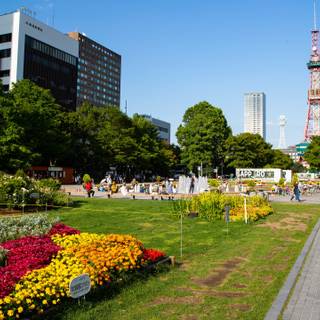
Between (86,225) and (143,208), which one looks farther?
(143,208)

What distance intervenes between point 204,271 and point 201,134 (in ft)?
214

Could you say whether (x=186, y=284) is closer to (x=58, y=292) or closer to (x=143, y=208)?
(x=58, y=292)

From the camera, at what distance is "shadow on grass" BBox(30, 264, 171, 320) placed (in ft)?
20.8

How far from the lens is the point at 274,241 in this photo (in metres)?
13.6

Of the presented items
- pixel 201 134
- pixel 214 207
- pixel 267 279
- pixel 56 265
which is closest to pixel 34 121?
pixel 201 134

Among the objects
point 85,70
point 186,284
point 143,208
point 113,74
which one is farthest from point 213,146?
point 113,74

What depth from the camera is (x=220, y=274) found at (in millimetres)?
9227

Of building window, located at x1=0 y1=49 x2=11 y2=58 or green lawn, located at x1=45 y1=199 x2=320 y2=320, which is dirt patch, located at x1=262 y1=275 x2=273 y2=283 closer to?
green lawn, located at x1=45 y1=199 x2=320 y2=320

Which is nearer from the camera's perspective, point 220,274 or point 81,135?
point 220,274

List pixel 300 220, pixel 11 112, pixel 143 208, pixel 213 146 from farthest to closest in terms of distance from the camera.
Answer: pixel 213 146, pixel 11 112, pixel 143 208, pixel 300 220

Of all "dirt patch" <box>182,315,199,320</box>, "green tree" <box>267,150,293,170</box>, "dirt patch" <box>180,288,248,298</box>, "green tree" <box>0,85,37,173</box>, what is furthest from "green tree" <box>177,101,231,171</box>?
"dirt patch" <box>182,315,199,320</box>

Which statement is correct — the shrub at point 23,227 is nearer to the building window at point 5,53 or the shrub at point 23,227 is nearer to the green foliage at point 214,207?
the green foliage at point 214,207

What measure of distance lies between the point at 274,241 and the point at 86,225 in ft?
24.9

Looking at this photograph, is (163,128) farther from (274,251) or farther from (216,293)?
(216,293)
